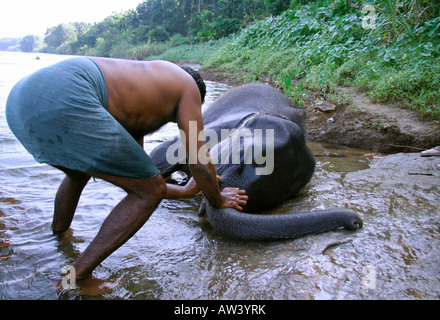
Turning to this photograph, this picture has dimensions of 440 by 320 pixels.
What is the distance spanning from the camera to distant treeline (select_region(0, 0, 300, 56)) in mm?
24414

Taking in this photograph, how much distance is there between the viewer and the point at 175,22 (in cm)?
4191

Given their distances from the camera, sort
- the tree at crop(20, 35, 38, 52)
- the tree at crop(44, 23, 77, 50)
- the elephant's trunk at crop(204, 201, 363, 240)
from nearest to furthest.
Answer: the elephant's trunk at crop(204, 201, 363, 240) < the tree at crop(44, 23, 77, 50) < the tree at crop(20, 35, 38, 52)

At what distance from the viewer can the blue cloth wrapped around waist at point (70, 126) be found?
1.82 metres

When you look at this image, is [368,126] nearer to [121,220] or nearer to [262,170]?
[262,170]

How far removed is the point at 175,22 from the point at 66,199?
4275 centimetres

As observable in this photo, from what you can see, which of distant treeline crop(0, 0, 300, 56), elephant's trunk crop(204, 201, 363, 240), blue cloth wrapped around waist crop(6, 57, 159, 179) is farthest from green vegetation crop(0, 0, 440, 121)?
distant treeline crop(0, 0, 300, 56)

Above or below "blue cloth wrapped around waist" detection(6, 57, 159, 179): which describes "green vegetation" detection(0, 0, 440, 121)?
below

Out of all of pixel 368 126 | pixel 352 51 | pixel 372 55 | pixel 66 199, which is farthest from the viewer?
pixel 352 51

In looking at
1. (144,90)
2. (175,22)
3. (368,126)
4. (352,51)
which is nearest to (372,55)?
(352,51)

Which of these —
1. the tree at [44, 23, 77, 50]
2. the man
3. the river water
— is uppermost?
the man

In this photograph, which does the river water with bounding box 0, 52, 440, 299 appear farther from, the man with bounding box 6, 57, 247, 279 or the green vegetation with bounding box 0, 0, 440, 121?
the green vegetation with bounding box 0, 0, 440, 121

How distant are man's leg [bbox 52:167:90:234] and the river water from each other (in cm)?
9
